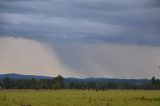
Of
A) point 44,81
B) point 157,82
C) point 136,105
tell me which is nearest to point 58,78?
point 44,81

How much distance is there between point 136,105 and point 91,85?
4690 inches

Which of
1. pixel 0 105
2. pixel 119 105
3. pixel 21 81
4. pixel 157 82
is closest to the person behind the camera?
pixel 0 105

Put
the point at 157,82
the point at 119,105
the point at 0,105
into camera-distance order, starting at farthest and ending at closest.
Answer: the point at 157,82 → the point at 119,105 → the point at 0,105

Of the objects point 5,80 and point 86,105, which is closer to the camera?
point 86,105

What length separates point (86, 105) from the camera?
41.6 m

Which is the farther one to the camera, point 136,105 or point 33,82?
point 33,82

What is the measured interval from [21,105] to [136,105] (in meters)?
10.7

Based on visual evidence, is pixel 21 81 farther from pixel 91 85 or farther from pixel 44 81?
pixel 91 85

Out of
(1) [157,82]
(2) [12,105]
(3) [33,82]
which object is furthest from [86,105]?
(1) [157,82]

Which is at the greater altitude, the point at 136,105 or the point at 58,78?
the point at 58,78

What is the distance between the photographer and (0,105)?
3959cm

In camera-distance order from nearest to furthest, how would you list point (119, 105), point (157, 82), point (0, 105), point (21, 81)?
point (0, 105)
point (119, 105)
point (21, 81)
point (157, 82)

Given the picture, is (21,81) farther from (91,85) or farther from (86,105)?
(86,105)

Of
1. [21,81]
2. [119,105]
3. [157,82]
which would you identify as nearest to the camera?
[119,105]
